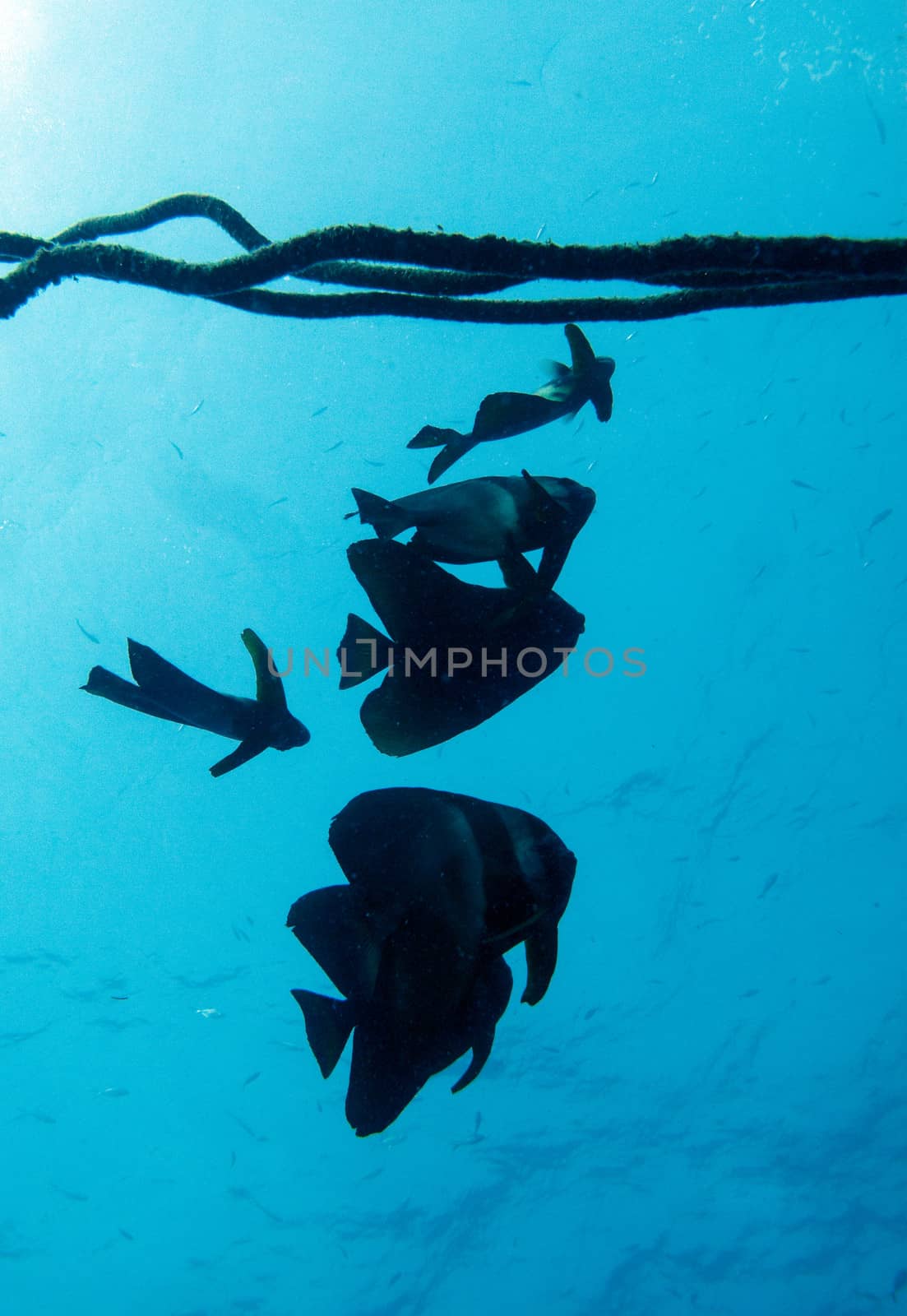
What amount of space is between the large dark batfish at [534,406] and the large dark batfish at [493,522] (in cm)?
46

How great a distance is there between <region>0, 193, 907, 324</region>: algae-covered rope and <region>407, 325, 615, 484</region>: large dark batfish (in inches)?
35.7

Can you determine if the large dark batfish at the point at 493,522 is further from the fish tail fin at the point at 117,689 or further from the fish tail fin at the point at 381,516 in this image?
the fish tail fin at the point at 117,689

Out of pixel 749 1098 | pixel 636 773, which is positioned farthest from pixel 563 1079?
pixel 636 773

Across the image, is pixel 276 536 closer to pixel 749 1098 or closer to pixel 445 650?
pixel 445 650

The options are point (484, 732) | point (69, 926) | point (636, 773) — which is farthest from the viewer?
point (69, 926)

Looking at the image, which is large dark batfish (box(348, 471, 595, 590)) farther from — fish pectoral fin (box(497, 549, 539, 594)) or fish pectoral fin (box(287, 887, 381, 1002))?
fish pectoral fin (box(287, 887, 381, 1002))

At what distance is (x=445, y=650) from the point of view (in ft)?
7.18

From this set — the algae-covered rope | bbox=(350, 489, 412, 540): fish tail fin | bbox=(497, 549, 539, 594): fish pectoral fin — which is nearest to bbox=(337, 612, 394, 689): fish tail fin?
bbox=(350, 489, 412, 540): fish tail fin

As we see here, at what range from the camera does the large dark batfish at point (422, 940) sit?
6.24ft

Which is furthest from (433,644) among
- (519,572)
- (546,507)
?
(546,507)

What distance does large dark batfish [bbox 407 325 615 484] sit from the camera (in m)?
2.81

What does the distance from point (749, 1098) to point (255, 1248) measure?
15.7m

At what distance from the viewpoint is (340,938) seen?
1998 mm

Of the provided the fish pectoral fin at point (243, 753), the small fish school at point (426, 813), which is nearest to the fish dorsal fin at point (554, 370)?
the small fish school at point (426, 813)
